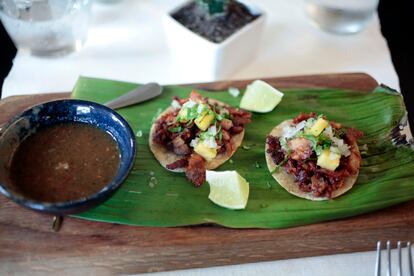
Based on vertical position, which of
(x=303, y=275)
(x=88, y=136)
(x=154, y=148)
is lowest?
(x=303, y=275)

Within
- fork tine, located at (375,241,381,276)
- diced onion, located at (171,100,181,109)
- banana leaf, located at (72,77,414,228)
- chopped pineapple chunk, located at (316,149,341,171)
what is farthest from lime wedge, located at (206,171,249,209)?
fork tine, located at (375,241,381,276)

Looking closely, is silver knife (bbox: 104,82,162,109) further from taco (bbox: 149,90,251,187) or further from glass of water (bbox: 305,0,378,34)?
glass of water (bbox: 305,0,378,34)

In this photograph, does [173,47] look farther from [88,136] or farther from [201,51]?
[88,136]

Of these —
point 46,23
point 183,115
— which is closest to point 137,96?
point 183,115

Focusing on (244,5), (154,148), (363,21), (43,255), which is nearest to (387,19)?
(363,21)

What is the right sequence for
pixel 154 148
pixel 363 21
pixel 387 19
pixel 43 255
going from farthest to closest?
pixel 387 19
pixel 363 21
pixel 154 148
pixel 43 255

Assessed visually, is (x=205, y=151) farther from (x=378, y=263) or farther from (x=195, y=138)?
(x=378, y=263)
